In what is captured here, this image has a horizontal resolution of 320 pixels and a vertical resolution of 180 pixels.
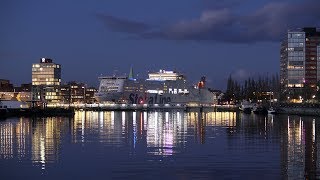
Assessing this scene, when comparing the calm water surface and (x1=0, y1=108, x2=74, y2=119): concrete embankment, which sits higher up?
(x1=0, y1=108, x2=74, y2=119): concrete embankment

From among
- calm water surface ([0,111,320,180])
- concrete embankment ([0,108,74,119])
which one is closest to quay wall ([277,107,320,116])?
concrete embankment ([0,108,74,119])

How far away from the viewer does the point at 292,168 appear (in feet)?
81.4

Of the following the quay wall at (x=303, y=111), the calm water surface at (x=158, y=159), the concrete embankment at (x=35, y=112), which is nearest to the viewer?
the calm water surface at (x=158, y=159)

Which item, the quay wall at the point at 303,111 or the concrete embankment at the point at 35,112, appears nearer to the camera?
the concrete embankment at the point at 35,112

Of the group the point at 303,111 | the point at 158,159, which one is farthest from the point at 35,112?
the point at 158,159

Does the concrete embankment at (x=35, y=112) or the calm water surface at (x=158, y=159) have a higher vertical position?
the concrete embankment at (x=35, y=112)

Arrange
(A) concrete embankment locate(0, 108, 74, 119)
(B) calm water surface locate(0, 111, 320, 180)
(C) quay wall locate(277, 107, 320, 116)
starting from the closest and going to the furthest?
(B) calm water surface locate(0, 111, 320, 180)
(A) concrete embankment locate(0, 108, 74, 119)
(C) quay wall locate(277, 107, 320, 116)

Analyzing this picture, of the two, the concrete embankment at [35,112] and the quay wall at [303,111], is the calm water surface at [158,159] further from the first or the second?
the quay wall at [303,111]

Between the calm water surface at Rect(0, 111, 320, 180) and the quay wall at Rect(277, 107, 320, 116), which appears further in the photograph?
the quay wall at Rect(277, 107, 320, 116)

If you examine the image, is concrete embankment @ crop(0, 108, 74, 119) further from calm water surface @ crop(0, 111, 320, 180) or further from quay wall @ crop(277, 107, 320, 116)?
calm water surface @ crop(0, 111, 320, 180)

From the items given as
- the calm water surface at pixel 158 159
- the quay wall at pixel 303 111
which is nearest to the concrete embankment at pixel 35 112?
the quay wall at pixel 303 111

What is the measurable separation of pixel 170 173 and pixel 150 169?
143 cm

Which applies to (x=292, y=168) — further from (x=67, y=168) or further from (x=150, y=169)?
(x=67, y=168)

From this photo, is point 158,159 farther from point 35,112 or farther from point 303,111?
point 303,111
